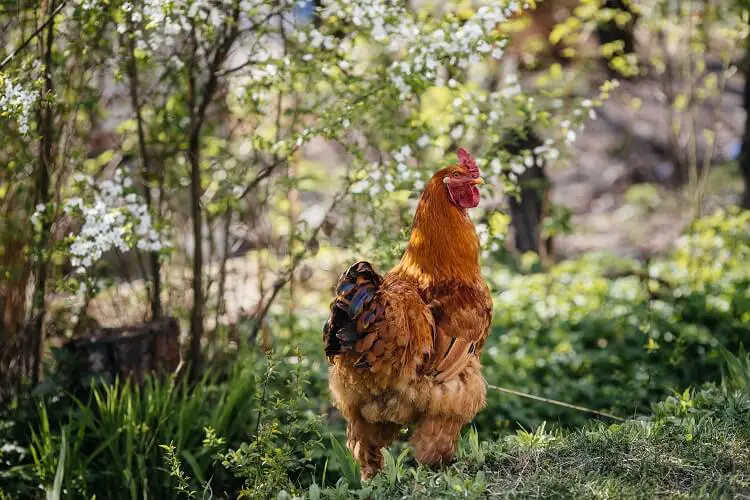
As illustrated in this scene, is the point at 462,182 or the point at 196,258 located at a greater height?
the point at 462,182

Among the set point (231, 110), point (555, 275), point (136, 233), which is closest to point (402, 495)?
point (136, 233)

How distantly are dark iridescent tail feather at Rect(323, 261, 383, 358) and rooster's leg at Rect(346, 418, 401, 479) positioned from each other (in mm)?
542

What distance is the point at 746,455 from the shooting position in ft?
11.7

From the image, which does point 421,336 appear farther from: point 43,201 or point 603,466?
point 43,201

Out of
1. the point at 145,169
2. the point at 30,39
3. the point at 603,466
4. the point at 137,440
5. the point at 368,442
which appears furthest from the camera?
the point at 145,169

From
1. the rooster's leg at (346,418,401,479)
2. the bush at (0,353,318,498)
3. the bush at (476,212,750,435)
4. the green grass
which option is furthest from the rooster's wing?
the bush at (476,212,750,435)

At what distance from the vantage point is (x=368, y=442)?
3.87m

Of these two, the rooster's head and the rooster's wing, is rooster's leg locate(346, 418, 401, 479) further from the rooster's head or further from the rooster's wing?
the rooster's head

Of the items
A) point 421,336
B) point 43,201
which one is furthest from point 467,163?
point 43,201

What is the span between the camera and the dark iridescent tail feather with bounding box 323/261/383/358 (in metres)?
3.42

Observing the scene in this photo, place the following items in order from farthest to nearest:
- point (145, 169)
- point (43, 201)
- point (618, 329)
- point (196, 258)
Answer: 1. point (618, 329)
2. point (145, 169)
3. point (196, 258)
4. point (43, 201)

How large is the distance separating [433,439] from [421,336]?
0.48 m

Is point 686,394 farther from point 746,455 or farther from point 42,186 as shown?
point 42,186

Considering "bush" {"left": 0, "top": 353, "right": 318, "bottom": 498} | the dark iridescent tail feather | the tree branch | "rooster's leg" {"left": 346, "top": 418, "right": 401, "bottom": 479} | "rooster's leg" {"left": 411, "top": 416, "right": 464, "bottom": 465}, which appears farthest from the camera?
"bush" {"left": 0, "top": 353, "right": 318, "bottom": 498}
